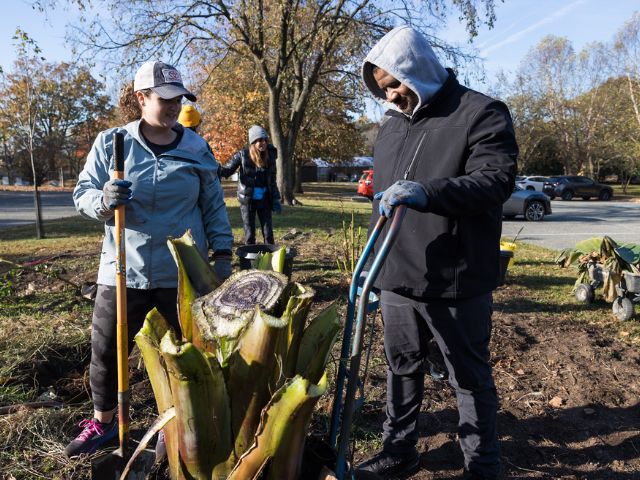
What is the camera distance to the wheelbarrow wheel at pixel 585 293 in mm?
5945

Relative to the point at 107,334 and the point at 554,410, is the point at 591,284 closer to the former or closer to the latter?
the point at 554,410

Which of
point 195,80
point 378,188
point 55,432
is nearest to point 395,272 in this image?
point 378,188

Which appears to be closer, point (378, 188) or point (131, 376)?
point (378, 188)

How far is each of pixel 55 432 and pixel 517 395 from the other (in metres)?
2.93

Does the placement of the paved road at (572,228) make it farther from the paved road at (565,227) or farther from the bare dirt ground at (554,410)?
the bare dirt ground at (554,410)

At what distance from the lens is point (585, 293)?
235 inches

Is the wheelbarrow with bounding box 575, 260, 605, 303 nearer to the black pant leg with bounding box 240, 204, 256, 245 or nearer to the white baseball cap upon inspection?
the black pant leg with bounding box 240, 204, 256, 245

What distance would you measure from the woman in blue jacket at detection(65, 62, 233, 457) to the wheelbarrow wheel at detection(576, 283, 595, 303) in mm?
5047

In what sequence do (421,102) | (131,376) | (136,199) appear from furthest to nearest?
(131,376) → (136,199) → (421,102)

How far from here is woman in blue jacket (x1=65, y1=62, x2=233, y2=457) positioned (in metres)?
2.44

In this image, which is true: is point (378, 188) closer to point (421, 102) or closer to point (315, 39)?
point (421, 102)

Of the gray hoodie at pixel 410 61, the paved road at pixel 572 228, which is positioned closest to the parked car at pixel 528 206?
the paved road at pixel 572 228

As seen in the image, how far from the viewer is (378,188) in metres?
2.48

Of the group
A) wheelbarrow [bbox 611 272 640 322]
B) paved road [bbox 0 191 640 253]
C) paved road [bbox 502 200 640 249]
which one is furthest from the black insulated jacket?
paved road [bbox 0 191 640 253]
